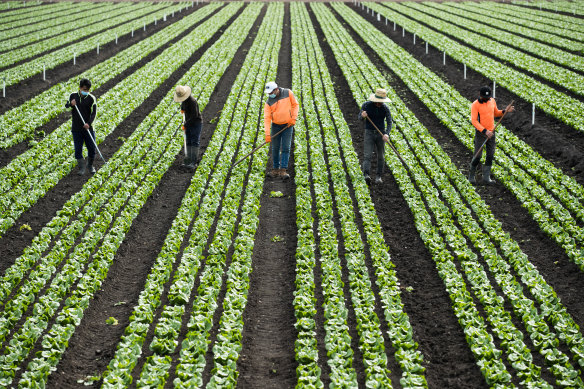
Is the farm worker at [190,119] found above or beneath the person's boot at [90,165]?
above

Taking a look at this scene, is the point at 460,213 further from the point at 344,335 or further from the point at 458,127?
the point at 458,127

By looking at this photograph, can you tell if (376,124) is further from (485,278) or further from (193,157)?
(485,278)

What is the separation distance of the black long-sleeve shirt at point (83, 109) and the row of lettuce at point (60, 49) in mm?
10525

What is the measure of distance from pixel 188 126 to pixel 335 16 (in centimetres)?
3869

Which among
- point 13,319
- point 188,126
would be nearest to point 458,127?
point 188,126

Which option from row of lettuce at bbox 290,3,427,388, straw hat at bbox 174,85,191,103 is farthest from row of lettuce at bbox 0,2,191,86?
row of lettuce at bbox 290,3,427,388

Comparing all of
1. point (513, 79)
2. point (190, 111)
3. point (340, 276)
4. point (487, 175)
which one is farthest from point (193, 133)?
point (513, 79)

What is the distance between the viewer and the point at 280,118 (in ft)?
39.3

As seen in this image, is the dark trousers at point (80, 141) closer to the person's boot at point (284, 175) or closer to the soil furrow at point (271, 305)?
the soil furrow at point (271, 305)

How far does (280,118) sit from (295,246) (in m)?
3.78

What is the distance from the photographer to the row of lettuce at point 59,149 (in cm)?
1066

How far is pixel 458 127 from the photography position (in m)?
16.1

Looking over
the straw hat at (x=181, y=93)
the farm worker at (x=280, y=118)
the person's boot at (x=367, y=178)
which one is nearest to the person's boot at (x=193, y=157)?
the straw hat at (x=181, y=93)

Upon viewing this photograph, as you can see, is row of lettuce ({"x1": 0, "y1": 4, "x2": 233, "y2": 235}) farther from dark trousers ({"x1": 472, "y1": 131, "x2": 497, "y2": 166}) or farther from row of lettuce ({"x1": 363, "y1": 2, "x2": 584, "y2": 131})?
row of lettuce ({"x1": 363, "y1": 2, "x2": 584, "y2": 131})
